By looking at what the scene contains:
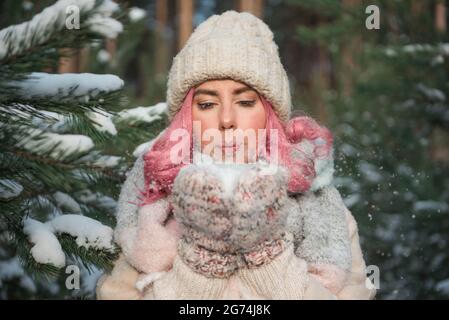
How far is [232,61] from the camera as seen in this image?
161 centimetres

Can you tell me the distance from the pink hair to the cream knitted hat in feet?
0.13

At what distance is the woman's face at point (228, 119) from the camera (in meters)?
1.59

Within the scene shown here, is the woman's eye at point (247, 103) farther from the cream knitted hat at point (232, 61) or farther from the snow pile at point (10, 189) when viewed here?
the snow pile at point (10, 189)

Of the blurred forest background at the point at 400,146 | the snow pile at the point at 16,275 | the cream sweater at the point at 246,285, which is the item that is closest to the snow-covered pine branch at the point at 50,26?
the cream sweater at the point at 246,285

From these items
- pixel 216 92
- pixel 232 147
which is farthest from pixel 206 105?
pixel 232 147

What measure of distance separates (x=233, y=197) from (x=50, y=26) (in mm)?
498

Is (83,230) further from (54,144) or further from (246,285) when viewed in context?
(246,285)

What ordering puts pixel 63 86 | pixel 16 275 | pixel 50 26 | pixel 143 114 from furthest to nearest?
pixel 16 275, pixel 143 114, pixel 63 86, pixel 50 26

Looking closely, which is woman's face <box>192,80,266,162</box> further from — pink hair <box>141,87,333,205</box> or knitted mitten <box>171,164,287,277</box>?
knitted mitten <box>171,164,287,277</box>

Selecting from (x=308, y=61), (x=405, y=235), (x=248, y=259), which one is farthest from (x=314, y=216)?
(x=308, y=61)

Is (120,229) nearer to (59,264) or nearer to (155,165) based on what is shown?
(155,165)

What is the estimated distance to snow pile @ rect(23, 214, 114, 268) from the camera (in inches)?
50.4

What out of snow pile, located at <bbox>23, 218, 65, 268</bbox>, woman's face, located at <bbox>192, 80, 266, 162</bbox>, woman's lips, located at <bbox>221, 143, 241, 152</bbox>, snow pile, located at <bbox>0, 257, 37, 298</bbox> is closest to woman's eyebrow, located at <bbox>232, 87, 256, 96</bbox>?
woman's face, located at <bbox>192, 80, 266, 162</bbox>
